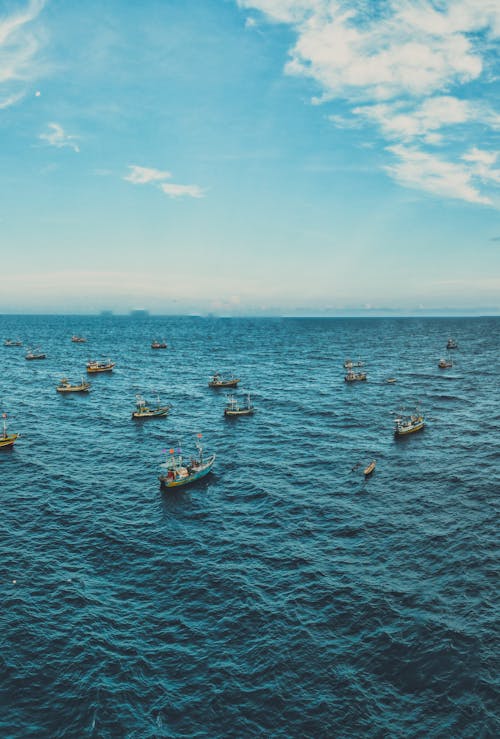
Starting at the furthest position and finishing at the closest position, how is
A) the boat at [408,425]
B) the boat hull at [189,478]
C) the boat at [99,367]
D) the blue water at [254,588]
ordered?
the boat at [99,367], the boat at [408,425], the boat hull at [189,478], the blue water at [254,588]

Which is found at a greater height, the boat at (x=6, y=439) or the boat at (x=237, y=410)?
the boat at (x=237, y=410)

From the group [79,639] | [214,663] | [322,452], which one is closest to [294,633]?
[214,663]

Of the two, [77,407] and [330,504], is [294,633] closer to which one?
[330,504]

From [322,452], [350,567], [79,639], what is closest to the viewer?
[79,639]

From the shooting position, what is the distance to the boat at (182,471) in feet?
213

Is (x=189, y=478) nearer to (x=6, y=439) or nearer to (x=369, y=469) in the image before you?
(x=369, y=469)

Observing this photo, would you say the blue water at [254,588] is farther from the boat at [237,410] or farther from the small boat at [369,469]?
the boat at [237,410]

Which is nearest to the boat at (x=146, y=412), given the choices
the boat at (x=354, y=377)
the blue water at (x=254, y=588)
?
the blue water at (x=254, y=588)

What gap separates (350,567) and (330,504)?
44.6 ft

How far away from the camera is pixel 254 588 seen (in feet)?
142

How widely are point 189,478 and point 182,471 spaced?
4.58 feet

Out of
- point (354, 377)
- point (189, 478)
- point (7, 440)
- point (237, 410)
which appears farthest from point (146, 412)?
point (354, 377)

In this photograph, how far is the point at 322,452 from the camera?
78.9 metres

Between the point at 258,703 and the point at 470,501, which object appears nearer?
the point at 258,703
